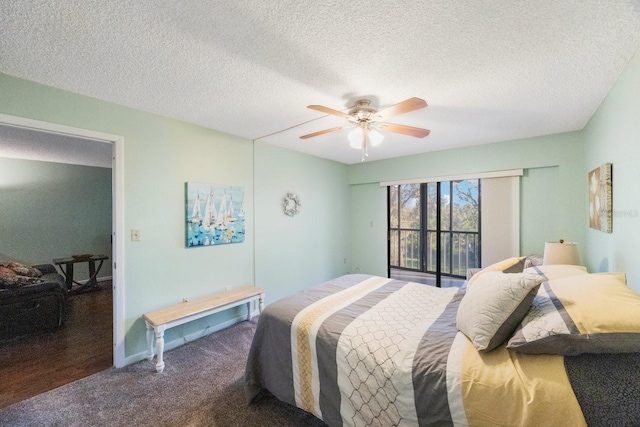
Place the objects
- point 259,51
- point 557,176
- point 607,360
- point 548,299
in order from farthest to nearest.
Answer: point 557,176
point 259,51
point 548,299
point 607,360

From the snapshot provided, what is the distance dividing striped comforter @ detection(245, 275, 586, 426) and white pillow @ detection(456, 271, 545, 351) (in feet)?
0.22

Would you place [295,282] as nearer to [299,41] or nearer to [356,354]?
[356,354]

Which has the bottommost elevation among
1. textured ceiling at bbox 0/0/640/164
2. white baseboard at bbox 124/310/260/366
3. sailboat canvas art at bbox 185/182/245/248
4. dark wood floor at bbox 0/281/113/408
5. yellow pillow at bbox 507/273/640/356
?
dark wood floor at bbox 0/281/113/408

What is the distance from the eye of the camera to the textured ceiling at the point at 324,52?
4.26 ft

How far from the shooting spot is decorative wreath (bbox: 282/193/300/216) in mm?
3977

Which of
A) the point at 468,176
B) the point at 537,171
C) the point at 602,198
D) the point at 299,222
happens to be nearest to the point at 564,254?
the point at 602,198

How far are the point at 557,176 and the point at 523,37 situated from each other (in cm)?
256

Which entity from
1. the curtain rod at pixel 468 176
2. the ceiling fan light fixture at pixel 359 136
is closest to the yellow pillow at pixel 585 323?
the ceiling fan light fixture at pixel 359 136

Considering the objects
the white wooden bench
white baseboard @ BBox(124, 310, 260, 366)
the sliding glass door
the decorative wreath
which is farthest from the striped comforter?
the sliding glass door

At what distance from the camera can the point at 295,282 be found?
413cm

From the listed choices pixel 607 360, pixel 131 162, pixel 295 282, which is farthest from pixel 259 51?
pixel 295 282

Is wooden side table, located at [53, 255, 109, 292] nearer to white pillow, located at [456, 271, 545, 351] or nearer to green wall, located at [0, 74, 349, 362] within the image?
green wall, located at [0, 74, 349, 362]

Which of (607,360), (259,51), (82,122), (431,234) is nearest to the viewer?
(607,360)

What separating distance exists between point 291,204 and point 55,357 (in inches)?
120
